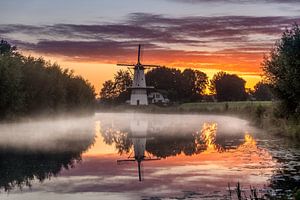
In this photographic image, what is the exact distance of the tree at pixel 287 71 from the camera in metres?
34.1

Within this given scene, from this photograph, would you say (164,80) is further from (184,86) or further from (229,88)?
(229,88)

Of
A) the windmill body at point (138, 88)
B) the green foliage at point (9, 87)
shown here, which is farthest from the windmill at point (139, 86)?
the green foliage at point (9, 87)

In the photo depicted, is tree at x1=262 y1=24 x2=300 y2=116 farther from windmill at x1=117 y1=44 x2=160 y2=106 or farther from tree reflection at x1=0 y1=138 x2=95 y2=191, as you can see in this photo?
windmill at x1=117 y1=44 x2=160 y2=106

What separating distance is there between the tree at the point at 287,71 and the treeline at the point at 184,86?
12741 centimetres

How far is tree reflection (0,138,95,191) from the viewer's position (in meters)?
20.1

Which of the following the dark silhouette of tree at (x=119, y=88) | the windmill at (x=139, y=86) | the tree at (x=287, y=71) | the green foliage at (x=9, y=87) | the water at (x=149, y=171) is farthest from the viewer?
the dark silhouette of tree at (x=119, y=88)

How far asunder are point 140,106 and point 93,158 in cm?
Answer: 10723

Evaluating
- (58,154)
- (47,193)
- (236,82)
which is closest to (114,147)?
(58,154)

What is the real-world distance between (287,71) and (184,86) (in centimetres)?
14096

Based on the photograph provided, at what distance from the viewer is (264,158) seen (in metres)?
25.3

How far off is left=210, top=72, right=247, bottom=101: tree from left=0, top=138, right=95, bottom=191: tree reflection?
155881 millimetres

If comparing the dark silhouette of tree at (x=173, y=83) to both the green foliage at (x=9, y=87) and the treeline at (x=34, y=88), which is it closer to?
the treeline at (x=34, y=88)

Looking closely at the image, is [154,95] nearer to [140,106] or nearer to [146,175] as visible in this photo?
[140,106]

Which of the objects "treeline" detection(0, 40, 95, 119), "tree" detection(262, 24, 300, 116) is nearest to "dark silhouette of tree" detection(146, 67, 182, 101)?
"treeline" detection(0, 40, 95, 119)
